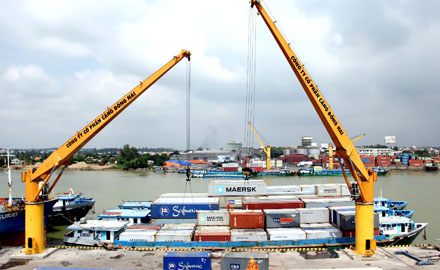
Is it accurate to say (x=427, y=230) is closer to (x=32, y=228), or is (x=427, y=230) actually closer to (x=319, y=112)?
(x=319, y=112)

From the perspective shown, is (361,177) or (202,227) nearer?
(361,177)

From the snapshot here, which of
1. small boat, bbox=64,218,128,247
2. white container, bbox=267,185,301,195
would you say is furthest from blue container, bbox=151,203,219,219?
white container, bbox=267,185,301,195

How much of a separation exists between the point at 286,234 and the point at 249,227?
2.17m

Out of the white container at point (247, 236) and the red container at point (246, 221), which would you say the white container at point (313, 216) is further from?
the white container at point (247, 236)

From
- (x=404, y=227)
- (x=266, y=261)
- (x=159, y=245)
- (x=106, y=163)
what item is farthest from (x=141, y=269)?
(x=106, y=163)

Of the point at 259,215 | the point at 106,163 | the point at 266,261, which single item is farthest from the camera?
the point at 106,163

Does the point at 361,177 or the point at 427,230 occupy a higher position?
the point at 361,177

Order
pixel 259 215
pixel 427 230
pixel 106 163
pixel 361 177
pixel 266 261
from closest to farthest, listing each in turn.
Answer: pixel 266 261
pixel 361 177
pixel 259 215
pixel 427 230
pixel 106 163

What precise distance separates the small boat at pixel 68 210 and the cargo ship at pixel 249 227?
8.96 metres

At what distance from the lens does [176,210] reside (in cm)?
2048

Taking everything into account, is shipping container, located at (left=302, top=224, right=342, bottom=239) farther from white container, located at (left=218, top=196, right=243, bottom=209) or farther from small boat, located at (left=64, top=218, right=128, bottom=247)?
small boat, located at (left=64, top=218, right=128, bottom=247)

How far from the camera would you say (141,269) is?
13.2m

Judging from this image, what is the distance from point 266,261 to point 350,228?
807 centimetres

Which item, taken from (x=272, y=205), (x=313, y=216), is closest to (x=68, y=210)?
(x=272, y=205)
